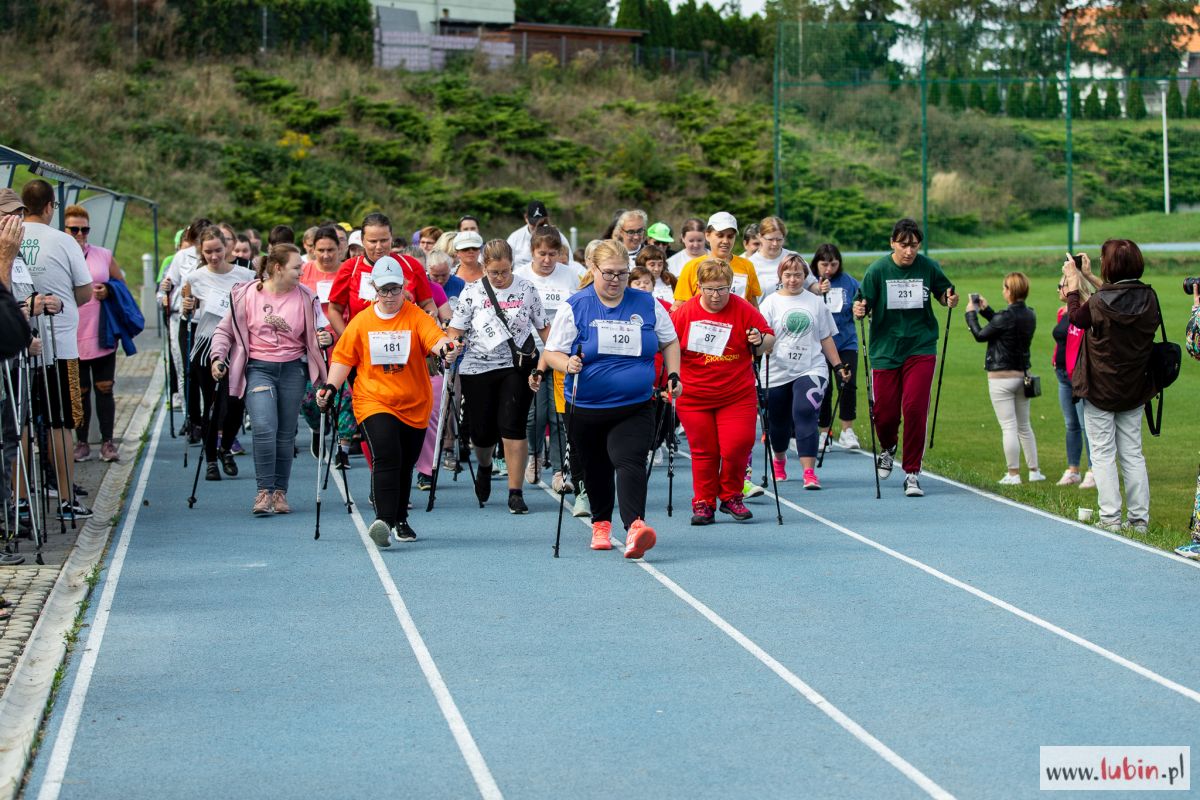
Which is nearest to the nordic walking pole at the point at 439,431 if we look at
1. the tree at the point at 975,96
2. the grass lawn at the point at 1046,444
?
the grass lawn at the point at 1046,444

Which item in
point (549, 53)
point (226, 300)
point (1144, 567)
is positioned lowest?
point (1144, 567)

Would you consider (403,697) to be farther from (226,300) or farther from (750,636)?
(226,300)

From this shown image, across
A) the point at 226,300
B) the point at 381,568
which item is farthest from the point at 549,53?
the point at 381,568

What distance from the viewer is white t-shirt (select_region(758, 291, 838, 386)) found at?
12.6 m

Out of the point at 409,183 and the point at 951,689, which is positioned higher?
the point at 409,183

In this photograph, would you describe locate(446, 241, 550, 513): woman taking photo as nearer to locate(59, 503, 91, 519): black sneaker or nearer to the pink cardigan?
the pink cardigan

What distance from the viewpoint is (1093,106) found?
3962cm

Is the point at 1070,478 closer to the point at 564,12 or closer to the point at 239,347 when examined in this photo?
the point at 239,347

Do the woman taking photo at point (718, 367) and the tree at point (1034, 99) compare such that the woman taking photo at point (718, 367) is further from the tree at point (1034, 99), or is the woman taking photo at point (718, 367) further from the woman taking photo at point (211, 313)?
the tree at point (1034, 99)

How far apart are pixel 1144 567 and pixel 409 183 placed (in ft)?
130

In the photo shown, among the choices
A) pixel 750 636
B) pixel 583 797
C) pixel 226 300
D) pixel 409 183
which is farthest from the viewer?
pixel 409 183

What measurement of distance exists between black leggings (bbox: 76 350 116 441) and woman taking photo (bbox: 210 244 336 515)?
1529mm

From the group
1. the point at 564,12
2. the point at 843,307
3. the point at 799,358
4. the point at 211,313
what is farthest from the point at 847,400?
the point at 564,12

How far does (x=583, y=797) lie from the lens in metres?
5.56
